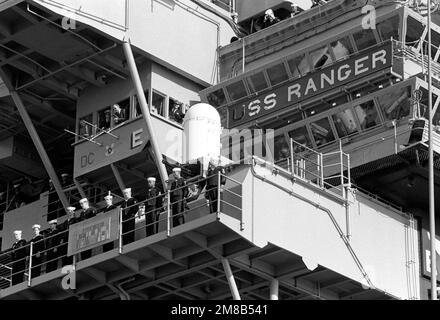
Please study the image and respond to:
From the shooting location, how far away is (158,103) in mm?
50500

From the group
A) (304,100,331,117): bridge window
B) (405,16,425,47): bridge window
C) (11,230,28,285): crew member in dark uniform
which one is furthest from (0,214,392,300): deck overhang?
(405,16,425,47): bridge window

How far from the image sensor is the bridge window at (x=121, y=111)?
50.4 m

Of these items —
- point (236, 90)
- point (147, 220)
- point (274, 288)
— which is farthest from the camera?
point (236, 90)

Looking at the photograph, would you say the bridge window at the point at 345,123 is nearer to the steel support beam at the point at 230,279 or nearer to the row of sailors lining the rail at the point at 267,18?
the row of sailors lining the rail at the point at 267,18

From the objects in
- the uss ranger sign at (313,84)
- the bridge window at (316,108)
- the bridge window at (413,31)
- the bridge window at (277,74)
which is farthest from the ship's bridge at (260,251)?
the bridge window at (413,31)

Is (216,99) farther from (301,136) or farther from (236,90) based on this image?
(301,136)

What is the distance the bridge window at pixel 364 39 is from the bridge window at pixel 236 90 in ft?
12.4

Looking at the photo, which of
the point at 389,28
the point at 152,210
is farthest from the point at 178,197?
the point at 389,28

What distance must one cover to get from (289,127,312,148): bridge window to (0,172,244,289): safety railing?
5.80 meters

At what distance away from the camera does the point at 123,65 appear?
50469 mm

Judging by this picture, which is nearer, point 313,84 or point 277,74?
point 313,84
